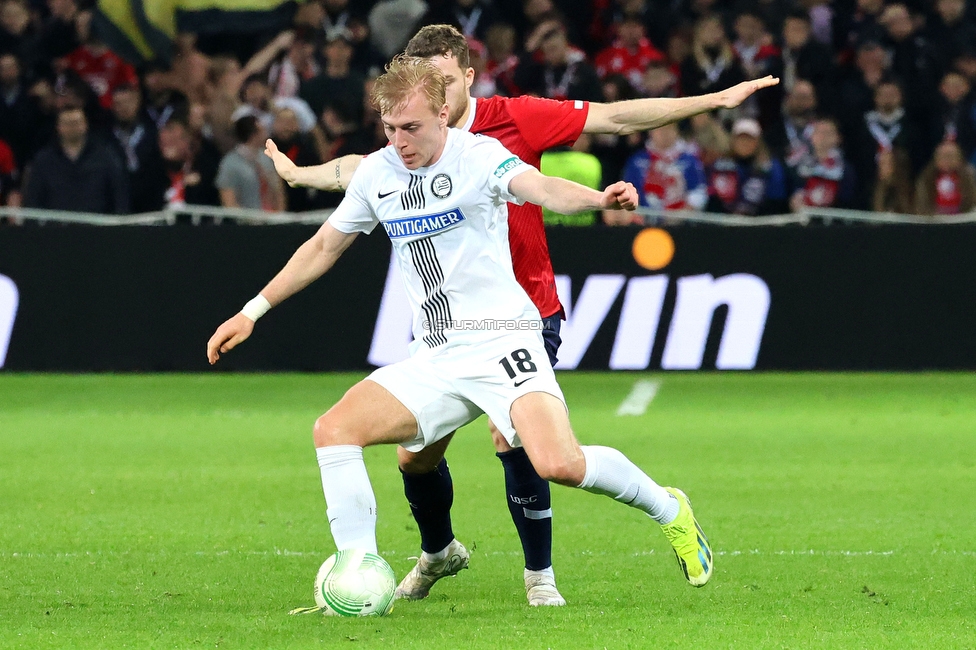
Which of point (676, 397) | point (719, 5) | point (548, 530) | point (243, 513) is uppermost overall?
point (719, 5)

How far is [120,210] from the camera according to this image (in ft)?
50.6

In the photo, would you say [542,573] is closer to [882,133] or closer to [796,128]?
[796,128]

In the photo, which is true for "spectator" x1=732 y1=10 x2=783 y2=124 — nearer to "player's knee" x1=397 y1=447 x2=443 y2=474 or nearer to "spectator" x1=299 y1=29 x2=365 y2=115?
"spectator" x1=299 y1=29 x2=365 y2=115

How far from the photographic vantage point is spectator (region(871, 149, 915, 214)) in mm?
15445

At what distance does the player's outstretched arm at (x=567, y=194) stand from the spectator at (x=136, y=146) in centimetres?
1078

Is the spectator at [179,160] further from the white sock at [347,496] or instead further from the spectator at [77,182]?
the white sock at [347,496]

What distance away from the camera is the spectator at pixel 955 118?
16.5 m

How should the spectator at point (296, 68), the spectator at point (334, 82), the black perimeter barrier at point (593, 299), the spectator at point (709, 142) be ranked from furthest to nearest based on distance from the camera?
the spectator at point (296, 68) → the spectator at point (334, 82) → the spectator at point (709, 142) → the black perimeter barrier at point (593, 299)

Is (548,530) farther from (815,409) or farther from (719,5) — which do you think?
(719,5)

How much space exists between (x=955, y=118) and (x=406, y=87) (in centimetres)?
1207

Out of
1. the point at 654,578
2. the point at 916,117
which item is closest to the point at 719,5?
the point at 916,117

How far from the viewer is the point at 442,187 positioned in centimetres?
582

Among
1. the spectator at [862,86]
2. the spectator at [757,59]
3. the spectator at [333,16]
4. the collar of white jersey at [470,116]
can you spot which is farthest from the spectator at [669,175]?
the collar of white jersey at [470,116]

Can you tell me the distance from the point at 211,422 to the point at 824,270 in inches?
221
